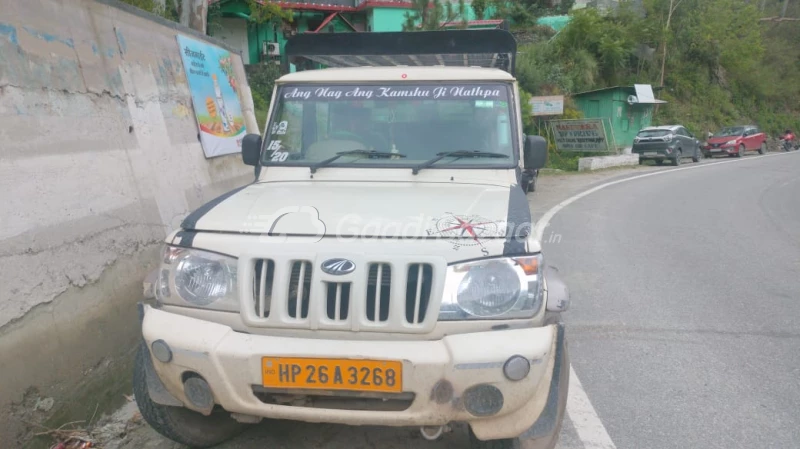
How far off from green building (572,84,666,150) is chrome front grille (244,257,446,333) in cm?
2947

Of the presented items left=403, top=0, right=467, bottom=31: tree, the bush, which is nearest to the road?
left=403, top=0, right=467, bottom=31: tree

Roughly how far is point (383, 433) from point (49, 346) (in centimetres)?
191

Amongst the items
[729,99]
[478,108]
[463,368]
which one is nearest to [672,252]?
[478,108]

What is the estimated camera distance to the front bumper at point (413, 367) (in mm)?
2623

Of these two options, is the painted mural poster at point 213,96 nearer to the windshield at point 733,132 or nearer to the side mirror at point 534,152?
the side mirror at point 534,152

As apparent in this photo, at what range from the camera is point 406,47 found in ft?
19.6

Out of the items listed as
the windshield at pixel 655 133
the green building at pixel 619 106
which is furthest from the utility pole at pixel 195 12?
the green building at pixel 619 106

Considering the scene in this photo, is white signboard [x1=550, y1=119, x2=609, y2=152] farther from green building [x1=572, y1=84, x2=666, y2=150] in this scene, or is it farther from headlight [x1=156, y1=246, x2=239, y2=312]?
headlight [x1=156, y1=246, x2=239, y2=312]

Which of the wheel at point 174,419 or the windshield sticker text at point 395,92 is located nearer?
the wheel at point 174,419

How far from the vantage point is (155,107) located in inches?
227

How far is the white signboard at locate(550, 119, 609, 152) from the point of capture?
2387cm

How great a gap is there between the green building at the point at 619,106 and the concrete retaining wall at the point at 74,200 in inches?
1095

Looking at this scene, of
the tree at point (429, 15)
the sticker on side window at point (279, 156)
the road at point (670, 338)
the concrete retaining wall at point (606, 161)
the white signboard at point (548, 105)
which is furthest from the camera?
the white signboard at point (548, 105)

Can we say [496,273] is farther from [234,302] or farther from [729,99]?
[729,99]
